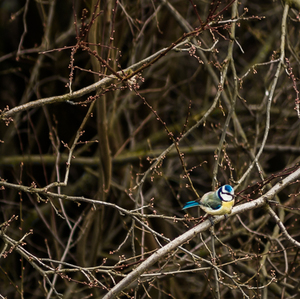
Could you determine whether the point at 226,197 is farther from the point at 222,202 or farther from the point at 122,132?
the point at 122,132

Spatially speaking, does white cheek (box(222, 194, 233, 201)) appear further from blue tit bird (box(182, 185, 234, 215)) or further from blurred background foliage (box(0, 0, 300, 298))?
blurred background foliage (box(0, 0, 300, 298))

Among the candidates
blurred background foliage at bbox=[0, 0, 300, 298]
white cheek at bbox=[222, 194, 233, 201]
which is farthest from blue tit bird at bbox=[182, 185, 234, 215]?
blurred background foliage at bbox=[0, 0, 300, 298]

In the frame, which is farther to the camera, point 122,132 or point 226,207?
point 122,132

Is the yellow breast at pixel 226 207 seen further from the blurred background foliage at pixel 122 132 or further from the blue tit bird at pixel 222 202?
the blurred background foliage at pixel 122 132

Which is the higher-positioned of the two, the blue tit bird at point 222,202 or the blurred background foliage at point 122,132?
the blue tit bird at point 222,202

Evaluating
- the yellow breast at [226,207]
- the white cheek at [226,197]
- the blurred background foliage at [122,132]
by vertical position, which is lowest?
the blurred background foliage at [122,132]

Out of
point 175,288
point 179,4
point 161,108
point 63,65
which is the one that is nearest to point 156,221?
point 175,288

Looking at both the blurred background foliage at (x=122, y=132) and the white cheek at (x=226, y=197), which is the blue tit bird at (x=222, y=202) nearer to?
the white cheek at (x=226, y=197)

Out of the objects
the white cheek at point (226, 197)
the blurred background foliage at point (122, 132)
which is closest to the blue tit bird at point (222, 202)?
the white cheek at point (226, 197)

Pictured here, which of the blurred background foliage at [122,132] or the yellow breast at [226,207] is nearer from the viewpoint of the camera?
the yellow breast at [226,207]

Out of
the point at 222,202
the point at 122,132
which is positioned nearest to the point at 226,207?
the point at 222,202

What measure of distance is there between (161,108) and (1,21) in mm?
3268

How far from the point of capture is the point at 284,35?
420 centimetres

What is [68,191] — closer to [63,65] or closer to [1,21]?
[63,65]
